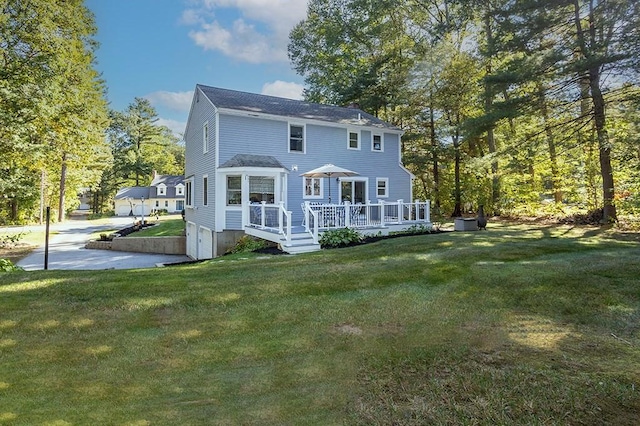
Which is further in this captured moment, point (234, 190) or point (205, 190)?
point (205, 190)

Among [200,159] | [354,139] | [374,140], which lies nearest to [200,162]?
[200,159]

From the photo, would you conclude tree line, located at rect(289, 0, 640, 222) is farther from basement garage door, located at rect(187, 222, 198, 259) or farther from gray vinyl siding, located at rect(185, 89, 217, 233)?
basement garage door, located at rect(187, 222, 198, 259)

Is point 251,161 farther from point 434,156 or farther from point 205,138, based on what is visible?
point 434,156

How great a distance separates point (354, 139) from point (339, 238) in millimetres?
7597

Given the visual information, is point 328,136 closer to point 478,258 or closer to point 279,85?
point 478,258

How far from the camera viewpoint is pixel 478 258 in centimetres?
775

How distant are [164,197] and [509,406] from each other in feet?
177

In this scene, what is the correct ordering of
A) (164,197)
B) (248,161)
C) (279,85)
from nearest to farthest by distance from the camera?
(248,161), (279,85), (164,197)

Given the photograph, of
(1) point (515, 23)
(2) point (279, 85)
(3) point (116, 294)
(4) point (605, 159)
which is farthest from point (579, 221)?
(2) point (279, 85)

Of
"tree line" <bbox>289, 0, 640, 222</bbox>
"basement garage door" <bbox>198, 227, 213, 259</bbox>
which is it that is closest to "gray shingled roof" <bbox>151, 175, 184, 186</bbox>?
"tree line" <bbox>289, 0, 640, 222</bbox>

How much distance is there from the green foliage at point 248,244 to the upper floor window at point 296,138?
481cm

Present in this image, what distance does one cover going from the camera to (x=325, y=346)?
3973mm

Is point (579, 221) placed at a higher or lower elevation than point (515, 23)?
lower

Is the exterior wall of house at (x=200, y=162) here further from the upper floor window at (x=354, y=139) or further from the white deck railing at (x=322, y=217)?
the upper floor window at (x=354, y=139)
